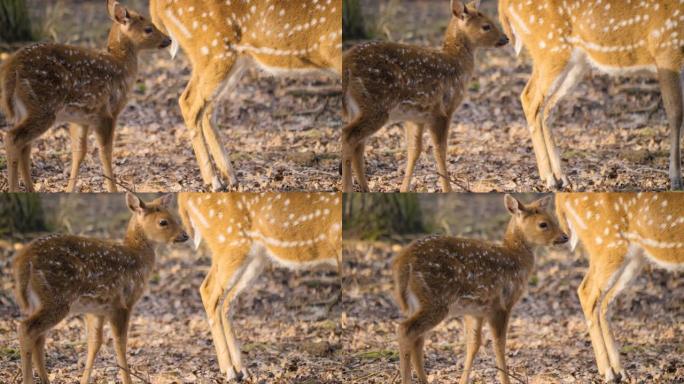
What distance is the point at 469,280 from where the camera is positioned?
9.57m

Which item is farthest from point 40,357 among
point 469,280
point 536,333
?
point 536,333

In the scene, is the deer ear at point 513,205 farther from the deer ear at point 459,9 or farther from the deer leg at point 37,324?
the deer leg at point 37,324

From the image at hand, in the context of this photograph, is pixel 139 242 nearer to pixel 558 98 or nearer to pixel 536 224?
pixel 536 224

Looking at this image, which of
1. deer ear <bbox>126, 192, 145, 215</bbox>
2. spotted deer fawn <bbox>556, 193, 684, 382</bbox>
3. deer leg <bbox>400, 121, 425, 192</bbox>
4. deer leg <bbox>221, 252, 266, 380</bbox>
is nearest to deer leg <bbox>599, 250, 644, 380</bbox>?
spotted deer fawn <bbox>556, 193, 684, 382</bbox>

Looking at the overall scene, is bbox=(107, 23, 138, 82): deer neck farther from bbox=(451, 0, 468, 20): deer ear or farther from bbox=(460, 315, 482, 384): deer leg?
bbox=(460, 315, 482, 384): deer leg

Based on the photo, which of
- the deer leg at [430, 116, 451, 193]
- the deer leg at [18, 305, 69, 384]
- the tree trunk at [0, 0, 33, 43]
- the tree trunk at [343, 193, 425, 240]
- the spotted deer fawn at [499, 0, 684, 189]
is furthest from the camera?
the tree trunk at [343, 193, 425, 240]

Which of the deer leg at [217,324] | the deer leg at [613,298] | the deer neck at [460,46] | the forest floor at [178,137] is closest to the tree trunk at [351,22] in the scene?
the forest floor at [178,137]

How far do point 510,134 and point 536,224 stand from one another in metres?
0.61

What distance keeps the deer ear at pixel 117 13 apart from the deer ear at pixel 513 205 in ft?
8.62

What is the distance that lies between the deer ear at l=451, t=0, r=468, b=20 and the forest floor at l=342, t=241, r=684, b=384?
1.55 m

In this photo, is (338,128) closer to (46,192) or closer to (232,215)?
(232,215)

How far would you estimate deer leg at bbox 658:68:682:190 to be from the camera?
991 centimetres

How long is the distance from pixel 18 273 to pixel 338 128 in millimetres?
2233

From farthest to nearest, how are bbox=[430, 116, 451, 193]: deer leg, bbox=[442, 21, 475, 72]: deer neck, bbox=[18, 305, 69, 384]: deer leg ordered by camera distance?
bbox=[442, 21, 475, 72]: deer neck → bbox=[430, 116, 451, 193]: deer leg → bbox=[18, 305, 69, 384]: deer leg
